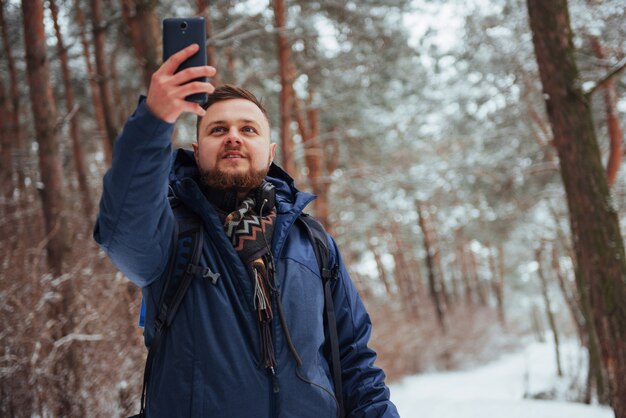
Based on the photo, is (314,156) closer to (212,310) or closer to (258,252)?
(258,252)

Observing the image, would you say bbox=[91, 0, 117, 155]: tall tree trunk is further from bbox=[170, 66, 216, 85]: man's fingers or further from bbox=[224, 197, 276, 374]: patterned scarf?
bbox=[170, 66, 216, 85]: man's fingers

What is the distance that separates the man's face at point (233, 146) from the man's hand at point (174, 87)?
54cm

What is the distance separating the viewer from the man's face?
1.90 metres

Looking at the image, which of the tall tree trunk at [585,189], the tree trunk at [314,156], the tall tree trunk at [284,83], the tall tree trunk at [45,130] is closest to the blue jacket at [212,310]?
the tall tree trunk at [585,189]

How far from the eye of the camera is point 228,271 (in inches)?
71.1

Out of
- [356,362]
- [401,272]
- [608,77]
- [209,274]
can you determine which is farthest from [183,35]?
[401,272]

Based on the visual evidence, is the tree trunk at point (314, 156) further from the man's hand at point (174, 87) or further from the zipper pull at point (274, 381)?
the man's hand at point (174, 87)

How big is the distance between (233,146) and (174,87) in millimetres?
576

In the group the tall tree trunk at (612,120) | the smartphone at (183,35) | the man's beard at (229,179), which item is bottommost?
the man's beard at (229,179)

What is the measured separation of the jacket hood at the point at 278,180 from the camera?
1999mm

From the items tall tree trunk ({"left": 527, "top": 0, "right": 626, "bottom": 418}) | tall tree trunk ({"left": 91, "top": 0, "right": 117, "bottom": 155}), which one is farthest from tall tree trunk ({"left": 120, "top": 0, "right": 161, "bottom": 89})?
tall tree trunk ({"left": 527, "top": 0, "right": 626, "bottom": 418})

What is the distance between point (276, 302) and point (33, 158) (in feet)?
32.5

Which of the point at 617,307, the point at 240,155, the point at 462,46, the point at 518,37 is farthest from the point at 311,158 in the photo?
the point at 240,155

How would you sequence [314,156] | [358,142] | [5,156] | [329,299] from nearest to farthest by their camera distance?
[329,299], [5,156], [314,156], [358,142]
